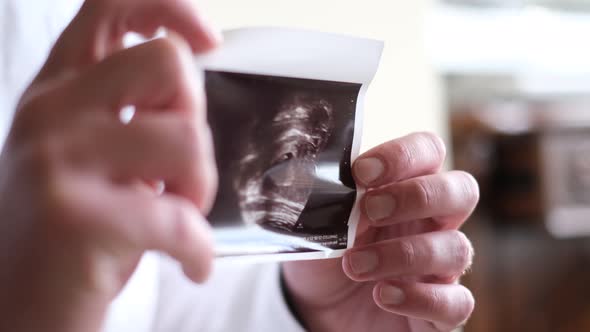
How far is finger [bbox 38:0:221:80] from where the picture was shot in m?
0.27

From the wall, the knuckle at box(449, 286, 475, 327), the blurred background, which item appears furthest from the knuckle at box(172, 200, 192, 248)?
the blurred background

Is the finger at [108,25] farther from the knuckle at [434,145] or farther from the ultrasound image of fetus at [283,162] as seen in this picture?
the knuckle at [434,145]

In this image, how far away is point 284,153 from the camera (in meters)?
0.36

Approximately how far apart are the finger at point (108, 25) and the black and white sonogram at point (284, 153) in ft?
0.16

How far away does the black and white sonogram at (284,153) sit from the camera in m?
0.33

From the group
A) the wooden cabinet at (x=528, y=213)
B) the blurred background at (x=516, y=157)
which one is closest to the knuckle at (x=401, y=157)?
the blurred background at (x=516, y=157)

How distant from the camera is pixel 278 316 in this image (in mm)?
518

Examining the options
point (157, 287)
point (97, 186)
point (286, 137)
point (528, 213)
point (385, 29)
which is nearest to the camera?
point (97, 186)

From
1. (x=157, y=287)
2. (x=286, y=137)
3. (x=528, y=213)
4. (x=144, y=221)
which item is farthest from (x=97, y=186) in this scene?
(x=528, y=213)

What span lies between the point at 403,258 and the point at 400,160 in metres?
0.07

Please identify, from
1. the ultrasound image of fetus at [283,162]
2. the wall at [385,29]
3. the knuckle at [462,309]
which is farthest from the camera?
the wall at [385,29]

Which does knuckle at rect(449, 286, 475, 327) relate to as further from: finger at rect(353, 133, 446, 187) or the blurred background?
the blurred background

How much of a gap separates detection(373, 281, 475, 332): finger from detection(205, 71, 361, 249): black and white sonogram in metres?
0.06

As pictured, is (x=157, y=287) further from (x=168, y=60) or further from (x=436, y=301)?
(x=168, y=60)
